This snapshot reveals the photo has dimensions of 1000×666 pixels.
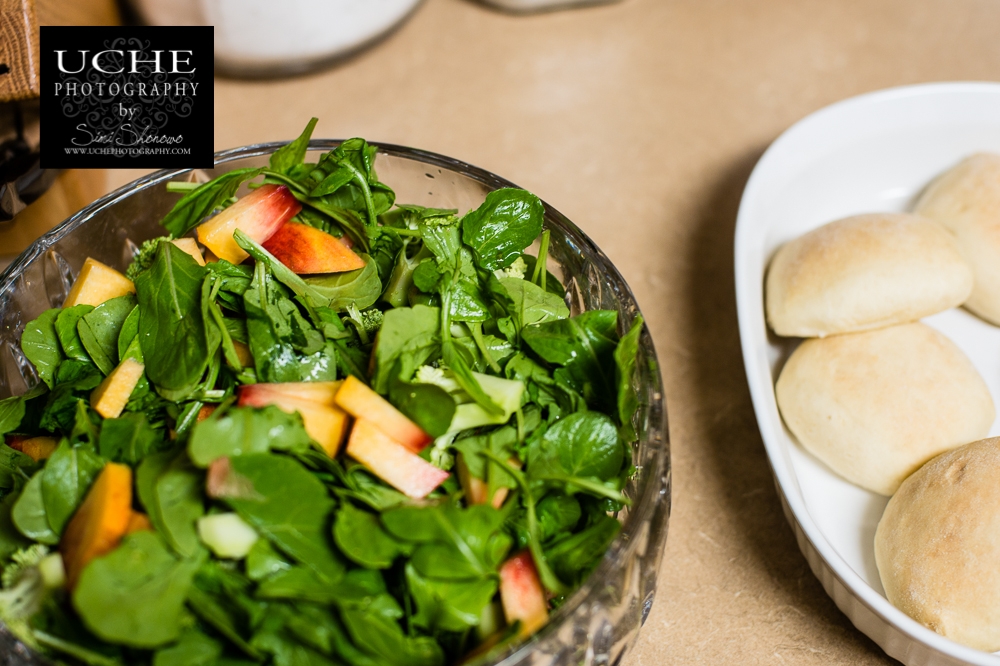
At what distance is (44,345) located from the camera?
2.09 feet

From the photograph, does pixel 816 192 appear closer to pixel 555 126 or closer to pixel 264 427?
pixel 555 126

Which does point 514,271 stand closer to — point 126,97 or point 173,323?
point 173,323

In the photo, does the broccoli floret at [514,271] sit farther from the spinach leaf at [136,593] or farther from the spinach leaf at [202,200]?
the spinach leaf at [136,593]

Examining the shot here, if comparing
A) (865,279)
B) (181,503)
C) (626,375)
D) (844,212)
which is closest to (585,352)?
(626,375)

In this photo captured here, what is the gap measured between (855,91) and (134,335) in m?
1.10

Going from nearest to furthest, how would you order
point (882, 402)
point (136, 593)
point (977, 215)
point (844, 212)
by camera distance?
point (136, 593), point (882, 402), point (977, 215), point (844, 212)

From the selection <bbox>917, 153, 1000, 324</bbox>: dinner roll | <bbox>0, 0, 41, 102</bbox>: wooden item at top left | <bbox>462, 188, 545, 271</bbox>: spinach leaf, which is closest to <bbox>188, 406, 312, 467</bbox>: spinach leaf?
<bbox>462, 188, 545, 271</bbox>: spinach leaf

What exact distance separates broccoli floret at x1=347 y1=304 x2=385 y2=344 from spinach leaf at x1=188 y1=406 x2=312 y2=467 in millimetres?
123

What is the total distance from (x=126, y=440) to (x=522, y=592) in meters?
0.29

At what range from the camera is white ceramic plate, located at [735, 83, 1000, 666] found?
0.67 metres

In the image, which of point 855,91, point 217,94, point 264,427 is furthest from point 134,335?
point 855,91

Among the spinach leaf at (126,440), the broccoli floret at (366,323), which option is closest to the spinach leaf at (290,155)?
the broccoli floret at (366,323)

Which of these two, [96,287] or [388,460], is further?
[96,287]

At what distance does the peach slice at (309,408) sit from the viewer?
1.75 ft
